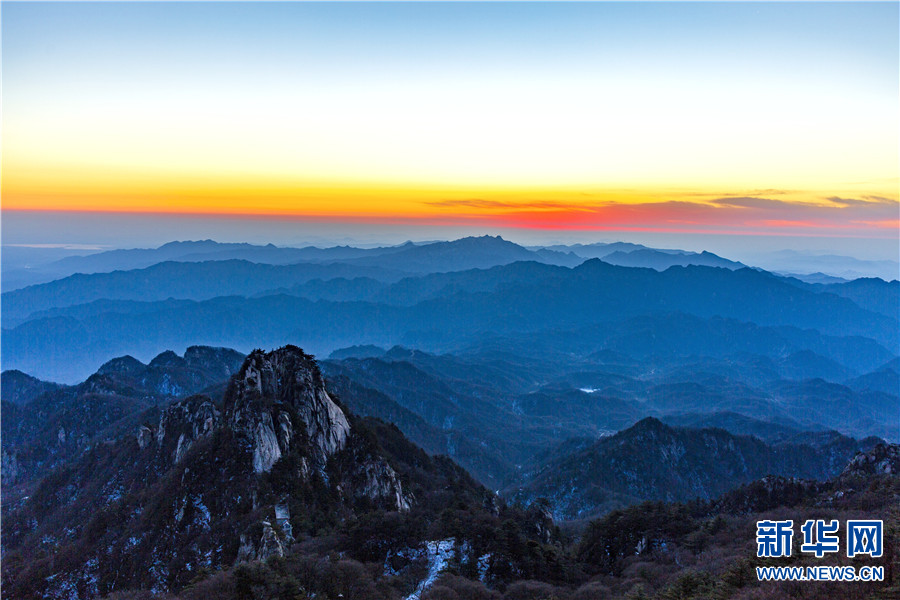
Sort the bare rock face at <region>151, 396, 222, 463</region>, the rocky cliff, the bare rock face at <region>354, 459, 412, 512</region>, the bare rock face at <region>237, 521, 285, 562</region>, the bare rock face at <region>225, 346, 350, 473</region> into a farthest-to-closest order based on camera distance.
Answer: the bare rock face at <region>151, 396, 222, 463</region>, the bare rock face at <region>354, 459, 412, 512</region>, the bare rock face at <region>225, 346, 350, 473</region>, the rocky cliff, the bare rock face at <region>237, 521, 285, 562</region>

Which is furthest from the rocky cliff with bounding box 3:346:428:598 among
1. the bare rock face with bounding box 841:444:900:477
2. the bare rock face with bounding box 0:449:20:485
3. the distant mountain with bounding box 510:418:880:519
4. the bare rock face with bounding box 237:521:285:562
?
the distant mountain with bounding box 510:418:880:519

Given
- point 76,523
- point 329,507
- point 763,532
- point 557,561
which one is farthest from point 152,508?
point 763,532

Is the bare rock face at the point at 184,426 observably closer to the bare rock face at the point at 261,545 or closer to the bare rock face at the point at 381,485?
the bare rock face at the point at 381,485

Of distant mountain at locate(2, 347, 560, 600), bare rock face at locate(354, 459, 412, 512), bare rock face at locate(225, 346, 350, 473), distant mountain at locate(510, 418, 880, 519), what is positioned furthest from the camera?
distant mountain at locate(510, 418, 880, 519)

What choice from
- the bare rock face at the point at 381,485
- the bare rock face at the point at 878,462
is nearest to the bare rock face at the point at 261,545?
the bare rock face at the point at 381,485

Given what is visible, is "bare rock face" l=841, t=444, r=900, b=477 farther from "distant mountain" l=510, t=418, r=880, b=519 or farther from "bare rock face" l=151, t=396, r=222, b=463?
"bare rock face" l=151, t=396, r=222, b=463

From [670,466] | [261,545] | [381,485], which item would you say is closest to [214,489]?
[261,545]
